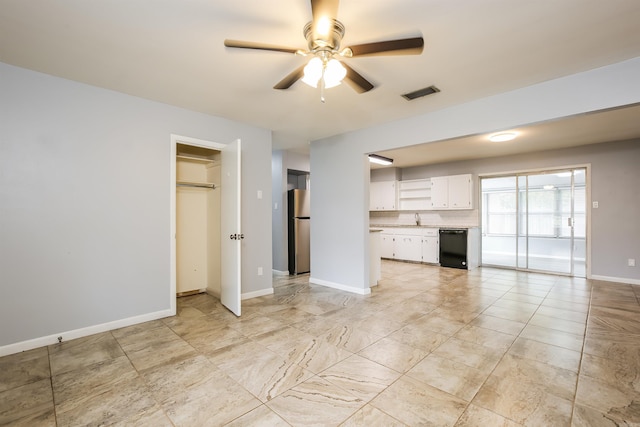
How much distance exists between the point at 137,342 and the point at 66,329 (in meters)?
0.73

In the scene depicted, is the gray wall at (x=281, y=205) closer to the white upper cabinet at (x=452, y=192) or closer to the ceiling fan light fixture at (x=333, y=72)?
the white upper cabinet at (x=452, y=192)

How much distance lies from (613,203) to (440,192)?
303 centimetres

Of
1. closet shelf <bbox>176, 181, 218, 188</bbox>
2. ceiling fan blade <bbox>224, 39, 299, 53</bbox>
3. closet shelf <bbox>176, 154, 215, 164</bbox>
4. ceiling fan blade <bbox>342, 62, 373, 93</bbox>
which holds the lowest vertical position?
closet shelf <bbox>176, 181, 218, 188</bbox>

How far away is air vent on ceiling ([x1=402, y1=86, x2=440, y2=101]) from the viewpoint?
2.97 m

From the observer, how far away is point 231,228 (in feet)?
11.6

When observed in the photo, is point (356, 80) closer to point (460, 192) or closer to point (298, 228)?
point (298, 228)

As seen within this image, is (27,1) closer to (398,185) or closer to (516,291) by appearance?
(516,291)

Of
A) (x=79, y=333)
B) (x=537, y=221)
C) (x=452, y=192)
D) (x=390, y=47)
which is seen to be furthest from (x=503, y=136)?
(x=79, y=333)

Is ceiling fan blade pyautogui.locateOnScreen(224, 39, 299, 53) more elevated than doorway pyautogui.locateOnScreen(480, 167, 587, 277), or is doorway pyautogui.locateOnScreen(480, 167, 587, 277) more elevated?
Answer: ceiling fan blade pyautogui.locateOnScreen(224, 39, 299, 53)

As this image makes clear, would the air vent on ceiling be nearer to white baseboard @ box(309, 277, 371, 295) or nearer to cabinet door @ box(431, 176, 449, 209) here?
white baseboard @ box(309, 277, 371, 295)

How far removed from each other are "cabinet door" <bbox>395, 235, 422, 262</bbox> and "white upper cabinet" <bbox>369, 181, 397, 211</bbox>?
3.17 ft

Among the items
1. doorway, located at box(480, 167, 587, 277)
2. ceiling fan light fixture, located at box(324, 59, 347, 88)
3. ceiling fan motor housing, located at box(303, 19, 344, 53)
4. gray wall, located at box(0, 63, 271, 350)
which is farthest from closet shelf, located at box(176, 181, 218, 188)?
doorway, located at box(480, 167, 587, 277)

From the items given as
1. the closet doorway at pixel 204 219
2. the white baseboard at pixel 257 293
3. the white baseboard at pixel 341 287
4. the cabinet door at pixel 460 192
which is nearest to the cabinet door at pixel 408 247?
the cabinet door at pixel 460 192

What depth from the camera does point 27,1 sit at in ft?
5.81
